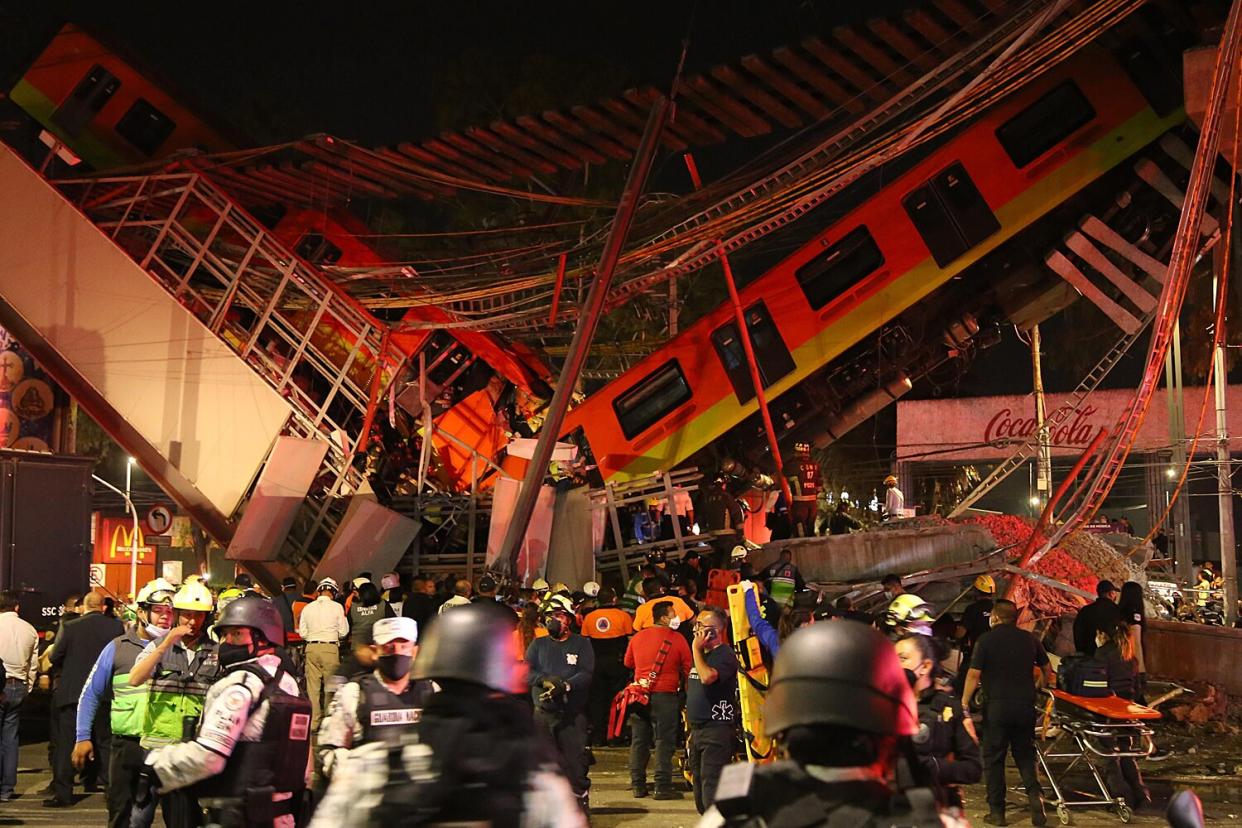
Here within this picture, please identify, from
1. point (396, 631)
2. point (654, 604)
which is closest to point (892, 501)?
point (654, 604)

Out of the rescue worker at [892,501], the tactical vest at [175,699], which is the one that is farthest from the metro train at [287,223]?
the tactical vest at [175,699]

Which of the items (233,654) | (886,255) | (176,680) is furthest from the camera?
(886,255)

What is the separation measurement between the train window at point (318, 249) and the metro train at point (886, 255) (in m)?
6.04

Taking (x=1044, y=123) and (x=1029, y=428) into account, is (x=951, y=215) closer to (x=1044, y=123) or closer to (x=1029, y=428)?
(x=1044, y=123)

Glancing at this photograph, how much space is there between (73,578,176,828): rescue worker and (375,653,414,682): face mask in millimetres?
2106

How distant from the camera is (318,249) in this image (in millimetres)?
24844

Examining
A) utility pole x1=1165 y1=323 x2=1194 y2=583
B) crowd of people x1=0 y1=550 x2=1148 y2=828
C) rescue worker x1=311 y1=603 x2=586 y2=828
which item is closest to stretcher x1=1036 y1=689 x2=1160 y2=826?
crowd of people x1=0 y1=550 x2=1148 y2=828

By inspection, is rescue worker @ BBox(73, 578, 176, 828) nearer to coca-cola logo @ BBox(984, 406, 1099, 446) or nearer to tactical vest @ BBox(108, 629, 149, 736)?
tactical vest @ BBox(108, 629, 149, 736)

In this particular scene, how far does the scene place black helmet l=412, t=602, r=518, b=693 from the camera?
362 centimetres

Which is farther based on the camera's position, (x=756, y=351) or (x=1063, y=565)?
(x=756, y=351)

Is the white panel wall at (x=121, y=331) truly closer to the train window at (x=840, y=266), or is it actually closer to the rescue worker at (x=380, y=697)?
the train window at (x=840, y=266)

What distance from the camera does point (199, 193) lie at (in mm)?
22672

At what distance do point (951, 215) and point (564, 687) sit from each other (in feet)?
38.6

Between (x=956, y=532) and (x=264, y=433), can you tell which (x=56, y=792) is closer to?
(x=264, y=433)
